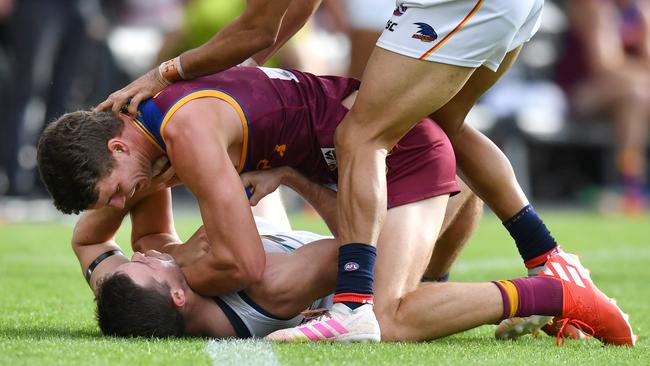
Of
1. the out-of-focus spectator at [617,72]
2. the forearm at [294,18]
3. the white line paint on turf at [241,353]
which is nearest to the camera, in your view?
the white line paint on turf at [241,353]

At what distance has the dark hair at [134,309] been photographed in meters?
4.35

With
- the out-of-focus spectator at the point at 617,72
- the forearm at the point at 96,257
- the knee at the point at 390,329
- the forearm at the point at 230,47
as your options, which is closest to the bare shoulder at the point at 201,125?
the forearm at the point at 230,47

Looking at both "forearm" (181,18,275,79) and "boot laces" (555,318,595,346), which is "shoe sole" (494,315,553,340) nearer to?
"boot laces" (555,318,595,346)

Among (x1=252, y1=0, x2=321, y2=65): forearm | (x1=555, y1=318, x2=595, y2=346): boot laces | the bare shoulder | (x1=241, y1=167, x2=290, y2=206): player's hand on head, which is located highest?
(x1=252, y1=0, x2=321, y2=65): forearm

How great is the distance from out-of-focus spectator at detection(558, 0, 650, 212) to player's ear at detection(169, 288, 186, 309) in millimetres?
8918

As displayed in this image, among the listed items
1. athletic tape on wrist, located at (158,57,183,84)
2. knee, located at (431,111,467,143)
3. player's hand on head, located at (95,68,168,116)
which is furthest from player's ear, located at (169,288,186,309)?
knee, located at (431,111,467,143)

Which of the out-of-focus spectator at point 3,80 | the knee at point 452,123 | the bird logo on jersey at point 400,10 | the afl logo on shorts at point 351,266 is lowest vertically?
the out-of-focus spectator at point 3,80

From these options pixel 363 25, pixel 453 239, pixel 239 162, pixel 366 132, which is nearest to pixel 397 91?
pixel 366 132

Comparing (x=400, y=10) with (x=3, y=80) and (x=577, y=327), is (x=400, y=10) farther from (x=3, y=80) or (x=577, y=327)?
(x=3, y=80)

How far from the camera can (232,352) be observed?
4043mm

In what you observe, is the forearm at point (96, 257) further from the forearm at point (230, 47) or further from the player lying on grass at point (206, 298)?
the forearm at point (230, 47)

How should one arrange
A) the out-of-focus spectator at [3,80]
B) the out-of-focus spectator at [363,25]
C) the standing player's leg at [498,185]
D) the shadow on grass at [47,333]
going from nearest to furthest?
the shadow on grass at [47,333]
the standing player's leg at [498,185]
the out-of-focus spectator at [363,25]
the out-of-focus spectator at [3,80]

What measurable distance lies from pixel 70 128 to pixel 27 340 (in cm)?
81

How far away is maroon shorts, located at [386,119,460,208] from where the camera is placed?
479 cm
